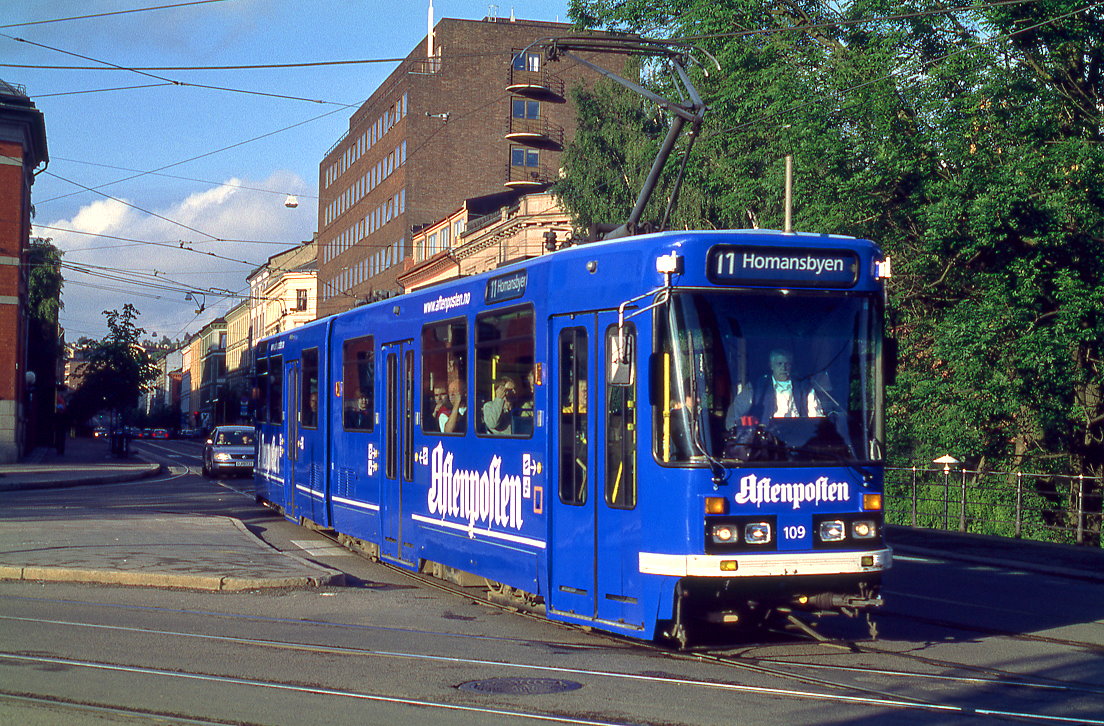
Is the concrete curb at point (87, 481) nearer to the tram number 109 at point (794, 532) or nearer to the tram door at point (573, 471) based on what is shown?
the tram door at point (573, 471)

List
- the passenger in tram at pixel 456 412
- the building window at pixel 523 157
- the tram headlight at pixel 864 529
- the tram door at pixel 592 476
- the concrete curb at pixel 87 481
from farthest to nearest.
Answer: the building window at pixel 523 157, the concrete curb at pixel 87 481, the passenger in tram at pixel 456 412, the tram door at pixel 592 476, the tram headlight at pixel 864 529

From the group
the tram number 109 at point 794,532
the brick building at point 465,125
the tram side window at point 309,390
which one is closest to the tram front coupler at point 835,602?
the tram number 109 at point 794,532

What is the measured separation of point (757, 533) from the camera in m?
8.77

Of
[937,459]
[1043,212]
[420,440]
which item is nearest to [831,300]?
[420,440]

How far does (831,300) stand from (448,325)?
175 inches

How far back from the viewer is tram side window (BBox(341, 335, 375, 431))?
1498 centimetres

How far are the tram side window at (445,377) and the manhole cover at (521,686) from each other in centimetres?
415

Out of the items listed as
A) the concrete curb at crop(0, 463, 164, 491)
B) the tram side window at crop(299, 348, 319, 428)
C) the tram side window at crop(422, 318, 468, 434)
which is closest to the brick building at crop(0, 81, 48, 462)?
the concrete curb at crop(0, 463, 164, 491)

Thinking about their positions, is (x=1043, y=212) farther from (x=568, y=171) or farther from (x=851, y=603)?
(x=568, y=171)

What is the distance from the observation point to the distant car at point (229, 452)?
130ft

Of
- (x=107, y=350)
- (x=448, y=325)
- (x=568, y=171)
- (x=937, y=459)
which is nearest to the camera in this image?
(x=448, y=325)

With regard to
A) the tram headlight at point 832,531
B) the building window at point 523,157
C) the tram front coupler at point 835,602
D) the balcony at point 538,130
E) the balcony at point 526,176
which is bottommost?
the tram front coupler at point 835,602

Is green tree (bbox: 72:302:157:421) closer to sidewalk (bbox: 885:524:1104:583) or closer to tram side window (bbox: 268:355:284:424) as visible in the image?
tram side window (bbox: 268:355:284:424)

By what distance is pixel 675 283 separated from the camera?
29.0 feet
